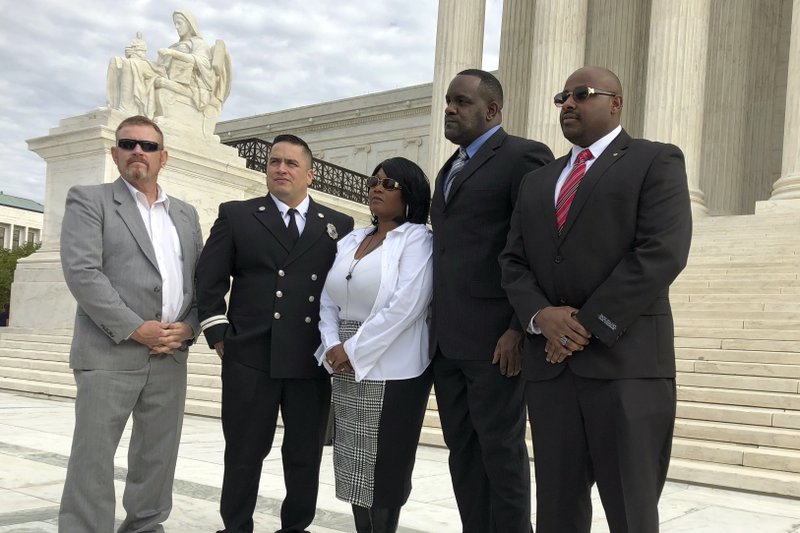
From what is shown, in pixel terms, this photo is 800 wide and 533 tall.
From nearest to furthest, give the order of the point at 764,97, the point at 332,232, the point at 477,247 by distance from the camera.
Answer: the point at 477,247, the point at 332,232, the point at 764,97

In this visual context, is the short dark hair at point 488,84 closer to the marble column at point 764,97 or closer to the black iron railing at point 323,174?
the marble column at point 764,97

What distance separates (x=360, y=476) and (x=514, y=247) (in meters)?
1.37

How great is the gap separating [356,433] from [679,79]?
15.1 meters

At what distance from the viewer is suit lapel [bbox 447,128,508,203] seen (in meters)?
3.71

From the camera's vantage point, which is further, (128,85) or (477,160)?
(128,85)

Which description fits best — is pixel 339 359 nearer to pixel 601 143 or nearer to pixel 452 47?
pixel 601 143

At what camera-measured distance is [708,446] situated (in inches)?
270

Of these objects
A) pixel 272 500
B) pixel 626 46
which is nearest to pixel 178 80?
pixel 626 46

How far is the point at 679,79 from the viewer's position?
55.6 ft

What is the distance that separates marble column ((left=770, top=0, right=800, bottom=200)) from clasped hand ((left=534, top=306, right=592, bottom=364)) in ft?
46.3

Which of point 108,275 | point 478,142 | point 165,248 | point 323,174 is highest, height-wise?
point 323,174

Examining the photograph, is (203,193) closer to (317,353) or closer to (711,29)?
(711,29)

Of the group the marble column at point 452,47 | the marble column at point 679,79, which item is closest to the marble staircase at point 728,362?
the marble column at point 679,79

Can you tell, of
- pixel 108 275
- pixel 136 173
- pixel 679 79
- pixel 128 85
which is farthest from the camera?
pixel 128 85
